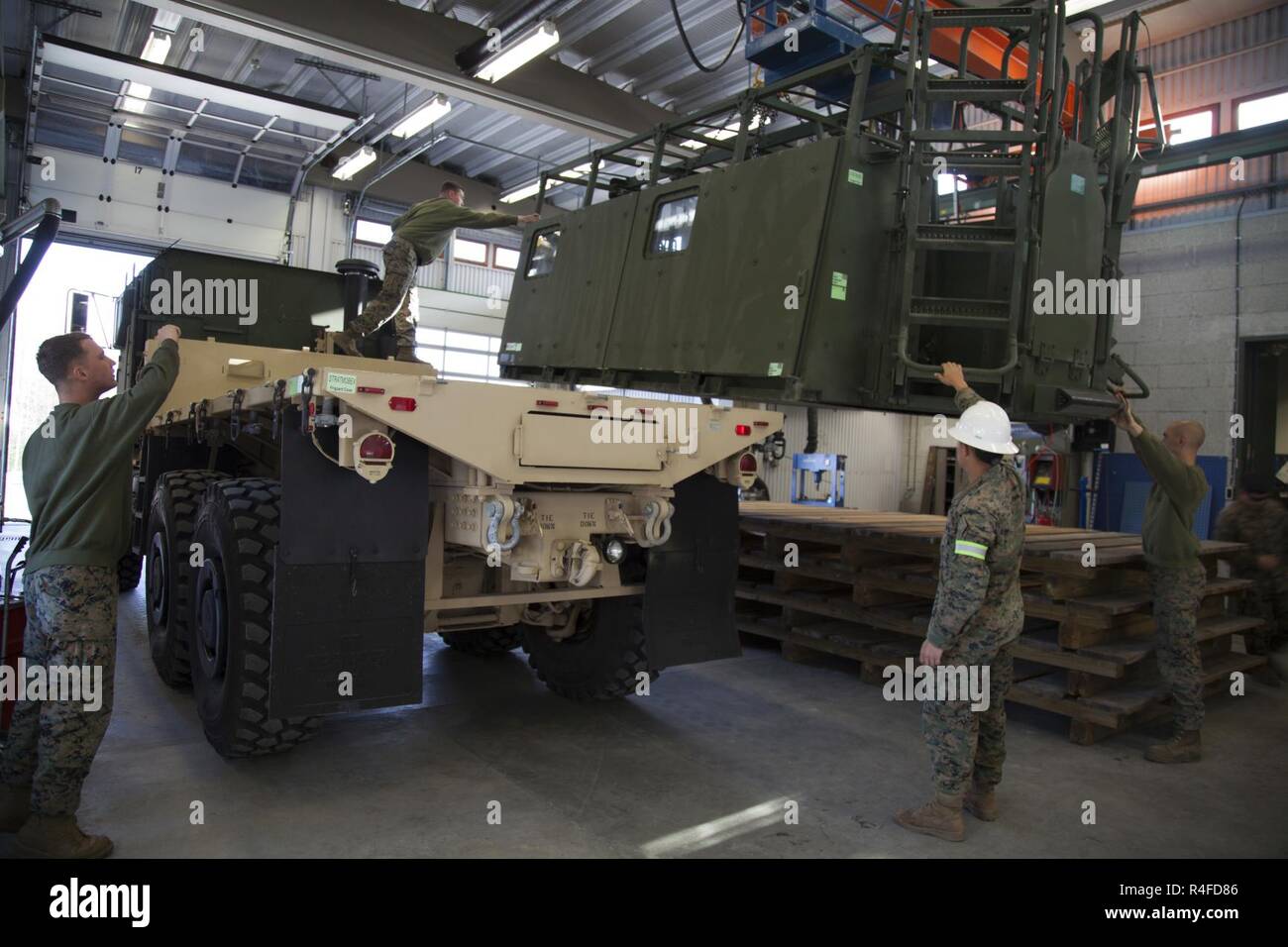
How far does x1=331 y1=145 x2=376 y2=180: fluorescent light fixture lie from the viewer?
15.1 m

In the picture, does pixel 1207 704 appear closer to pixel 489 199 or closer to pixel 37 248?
pixel 37 248

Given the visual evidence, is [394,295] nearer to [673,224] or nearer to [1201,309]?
[673,224]

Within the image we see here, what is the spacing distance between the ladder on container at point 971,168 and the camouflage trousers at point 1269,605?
153 inches

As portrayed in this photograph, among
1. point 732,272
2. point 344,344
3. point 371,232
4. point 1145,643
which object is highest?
point 371,232

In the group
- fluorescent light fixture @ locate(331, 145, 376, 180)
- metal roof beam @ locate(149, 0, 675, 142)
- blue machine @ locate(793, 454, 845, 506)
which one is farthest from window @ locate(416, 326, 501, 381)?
blue machine @ locate(793, 454, 845, 506)

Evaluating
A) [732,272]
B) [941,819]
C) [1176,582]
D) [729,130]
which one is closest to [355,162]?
[729,130]

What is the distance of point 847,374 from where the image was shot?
18.5 ft

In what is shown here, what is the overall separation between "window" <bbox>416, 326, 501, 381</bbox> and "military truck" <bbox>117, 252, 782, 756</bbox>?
12122 mm

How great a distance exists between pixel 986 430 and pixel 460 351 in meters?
15.6

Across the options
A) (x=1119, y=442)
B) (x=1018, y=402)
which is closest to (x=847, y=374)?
(x=1018, y=402)

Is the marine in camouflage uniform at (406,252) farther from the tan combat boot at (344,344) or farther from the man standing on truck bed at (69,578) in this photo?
the man standing on truck bed at (69,578)

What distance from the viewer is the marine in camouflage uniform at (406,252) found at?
23.5 ft

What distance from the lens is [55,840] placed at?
3.43 metres

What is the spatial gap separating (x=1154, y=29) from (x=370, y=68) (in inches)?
468
